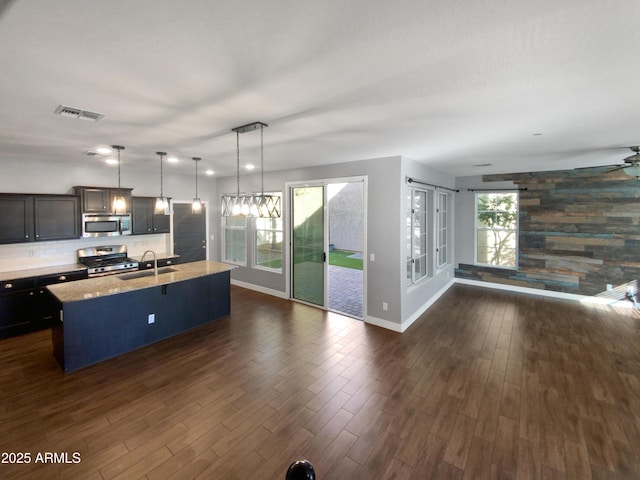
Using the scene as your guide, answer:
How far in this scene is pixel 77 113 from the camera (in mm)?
2520

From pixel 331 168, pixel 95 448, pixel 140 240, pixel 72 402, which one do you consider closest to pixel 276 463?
pixel 95 448

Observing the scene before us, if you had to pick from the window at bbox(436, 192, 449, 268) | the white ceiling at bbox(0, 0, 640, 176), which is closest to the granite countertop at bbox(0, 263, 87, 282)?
the white ceiling at bbox(0, 0, 640, 176)

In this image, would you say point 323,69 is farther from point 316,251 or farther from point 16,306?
point 16,306

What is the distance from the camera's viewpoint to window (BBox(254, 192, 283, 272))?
244 inches

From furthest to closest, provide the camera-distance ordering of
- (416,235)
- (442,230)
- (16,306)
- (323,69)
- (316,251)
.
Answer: (442,230) < (316,251) < (416,235) < (16,306) < (323,69)

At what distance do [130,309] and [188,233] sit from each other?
11.3ft

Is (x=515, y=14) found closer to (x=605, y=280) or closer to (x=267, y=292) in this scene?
(x=267, y=292)

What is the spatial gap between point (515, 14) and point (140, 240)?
6.82 metres

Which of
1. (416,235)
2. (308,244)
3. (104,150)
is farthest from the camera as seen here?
(308,244)

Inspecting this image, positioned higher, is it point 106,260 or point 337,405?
point 106,260

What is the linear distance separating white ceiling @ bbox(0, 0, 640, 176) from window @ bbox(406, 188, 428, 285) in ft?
5.43

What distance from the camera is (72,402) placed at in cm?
274

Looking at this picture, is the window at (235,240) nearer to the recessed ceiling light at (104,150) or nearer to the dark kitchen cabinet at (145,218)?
the dark kitchen cabinet at (145,218)

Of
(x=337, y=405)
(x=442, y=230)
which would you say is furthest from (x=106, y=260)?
(x=442, y=230)
